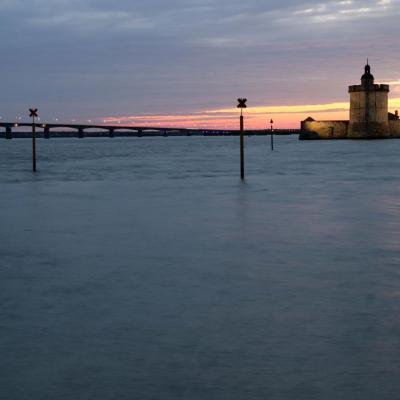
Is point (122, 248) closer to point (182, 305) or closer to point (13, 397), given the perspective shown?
point (182, 305)

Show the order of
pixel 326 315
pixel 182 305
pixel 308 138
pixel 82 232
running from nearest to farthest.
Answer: pixel 326 315 → pixel 182 305 → pixel 82 232 → pixel 308 138

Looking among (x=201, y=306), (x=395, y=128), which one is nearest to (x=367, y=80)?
(x=395, y=128)

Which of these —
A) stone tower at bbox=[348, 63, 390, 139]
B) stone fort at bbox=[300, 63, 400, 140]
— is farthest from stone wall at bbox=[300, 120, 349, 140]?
stone tower at bbox=[348, 63, 390, 139]

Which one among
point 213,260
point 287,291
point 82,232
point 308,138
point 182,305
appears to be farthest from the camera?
point 308,138

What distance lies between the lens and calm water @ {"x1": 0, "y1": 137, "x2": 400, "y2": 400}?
647 cm

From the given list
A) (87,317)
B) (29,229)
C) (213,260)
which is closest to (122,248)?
(213,260)

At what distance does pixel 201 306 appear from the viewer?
9.30 metres

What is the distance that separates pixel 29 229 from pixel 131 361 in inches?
458

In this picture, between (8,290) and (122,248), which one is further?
(122,248)

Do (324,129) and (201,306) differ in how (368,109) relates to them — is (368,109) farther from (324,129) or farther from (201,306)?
(201,306)

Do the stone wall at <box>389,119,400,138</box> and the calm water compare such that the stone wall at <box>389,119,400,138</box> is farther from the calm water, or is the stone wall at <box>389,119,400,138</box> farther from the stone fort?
the calm water

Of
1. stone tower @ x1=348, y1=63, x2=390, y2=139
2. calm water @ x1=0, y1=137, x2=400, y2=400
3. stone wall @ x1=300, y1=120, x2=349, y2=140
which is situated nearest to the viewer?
calm water @ x1=0, y1=137, x2=400, y2=400

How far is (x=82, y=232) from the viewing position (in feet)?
55.9

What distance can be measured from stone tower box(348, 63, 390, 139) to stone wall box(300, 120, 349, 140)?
35.7ft
